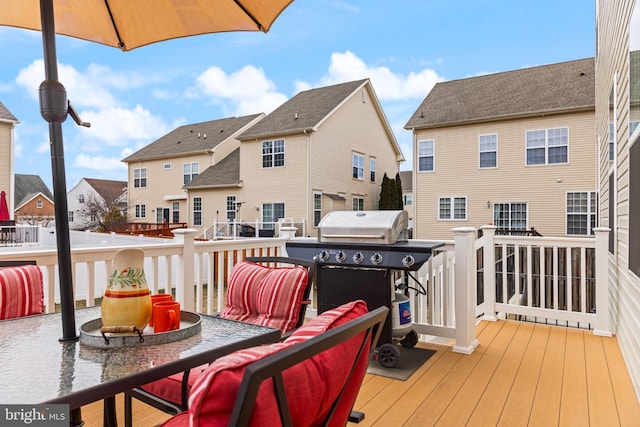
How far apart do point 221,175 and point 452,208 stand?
9.94 m

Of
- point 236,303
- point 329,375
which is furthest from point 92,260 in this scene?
point 329,375

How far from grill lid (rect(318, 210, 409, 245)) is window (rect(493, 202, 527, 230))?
11.1 meters

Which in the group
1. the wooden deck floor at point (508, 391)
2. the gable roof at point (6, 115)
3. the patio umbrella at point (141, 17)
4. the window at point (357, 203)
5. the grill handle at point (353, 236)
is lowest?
the wooden deck floor at point (508, 391)

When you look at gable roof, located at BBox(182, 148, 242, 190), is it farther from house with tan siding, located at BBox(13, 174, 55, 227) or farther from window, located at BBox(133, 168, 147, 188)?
house with tan siding, located at BBox(13, 174, 55, 227)

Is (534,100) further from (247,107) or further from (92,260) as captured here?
(247,107)

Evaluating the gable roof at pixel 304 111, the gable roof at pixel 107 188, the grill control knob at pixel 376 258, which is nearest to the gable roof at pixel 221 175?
the gable roof at pixel 304 111

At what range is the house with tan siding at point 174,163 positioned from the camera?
20.3 m

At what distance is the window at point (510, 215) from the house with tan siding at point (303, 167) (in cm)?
603

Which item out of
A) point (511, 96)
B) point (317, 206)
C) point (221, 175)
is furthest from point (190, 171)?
point (511, 96)

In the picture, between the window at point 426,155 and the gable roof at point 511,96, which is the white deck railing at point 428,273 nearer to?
the gable roof at point 511,96

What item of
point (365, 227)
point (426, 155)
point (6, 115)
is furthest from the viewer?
point (426, 155)

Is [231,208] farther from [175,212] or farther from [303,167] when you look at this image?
[175,212]

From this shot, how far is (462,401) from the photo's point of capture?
2910 millimetres

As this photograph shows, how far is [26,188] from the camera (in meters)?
36.8
